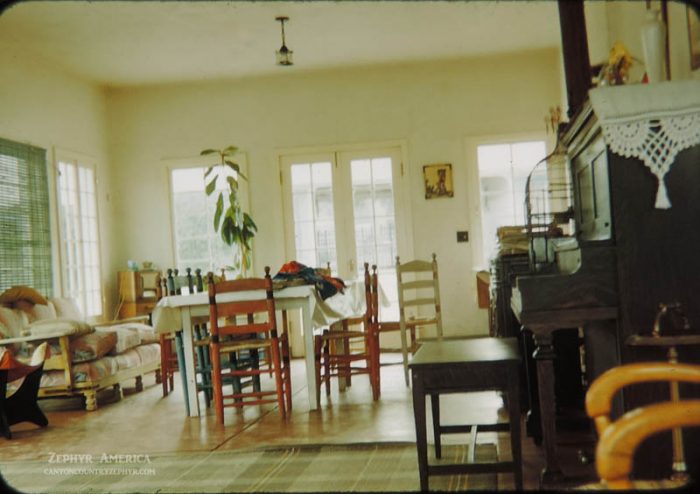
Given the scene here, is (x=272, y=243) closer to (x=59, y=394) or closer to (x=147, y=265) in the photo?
(x=147, y=265)

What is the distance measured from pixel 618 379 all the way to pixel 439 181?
6.63 meters

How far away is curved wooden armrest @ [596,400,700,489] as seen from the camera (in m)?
1.31

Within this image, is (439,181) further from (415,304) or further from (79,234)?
(79,234)

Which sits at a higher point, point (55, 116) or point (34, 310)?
point (55, 116)

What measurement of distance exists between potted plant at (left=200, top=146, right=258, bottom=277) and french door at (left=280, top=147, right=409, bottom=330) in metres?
0.57

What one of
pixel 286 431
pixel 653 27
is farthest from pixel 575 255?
pixel 286 431

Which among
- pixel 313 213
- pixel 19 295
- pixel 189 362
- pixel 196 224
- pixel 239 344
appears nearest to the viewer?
pixel 239 344

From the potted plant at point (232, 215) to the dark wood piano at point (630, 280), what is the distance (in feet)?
17.5

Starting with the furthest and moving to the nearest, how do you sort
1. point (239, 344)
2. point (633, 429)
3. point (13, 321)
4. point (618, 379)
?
1. point (13, 321)
2. point (239, 344)
3. point (618, 379)
4. point (633, 429)

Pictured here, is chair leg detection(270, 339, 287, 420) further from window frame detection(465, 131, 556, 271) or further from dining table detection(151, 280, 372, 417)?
window frame detection(465, 131, 556, 271)

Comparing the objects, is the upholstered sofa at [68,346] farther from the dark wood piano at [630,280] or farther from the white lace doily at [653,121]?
the white lace doily at [653,121]

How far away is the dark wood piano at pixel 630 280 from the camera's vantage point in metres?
2.57

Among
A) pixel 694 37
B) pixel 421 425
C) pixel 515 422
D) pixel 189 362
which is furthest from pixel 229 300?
pixel 694 37

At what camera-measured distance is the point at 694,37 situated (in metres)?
2.80
